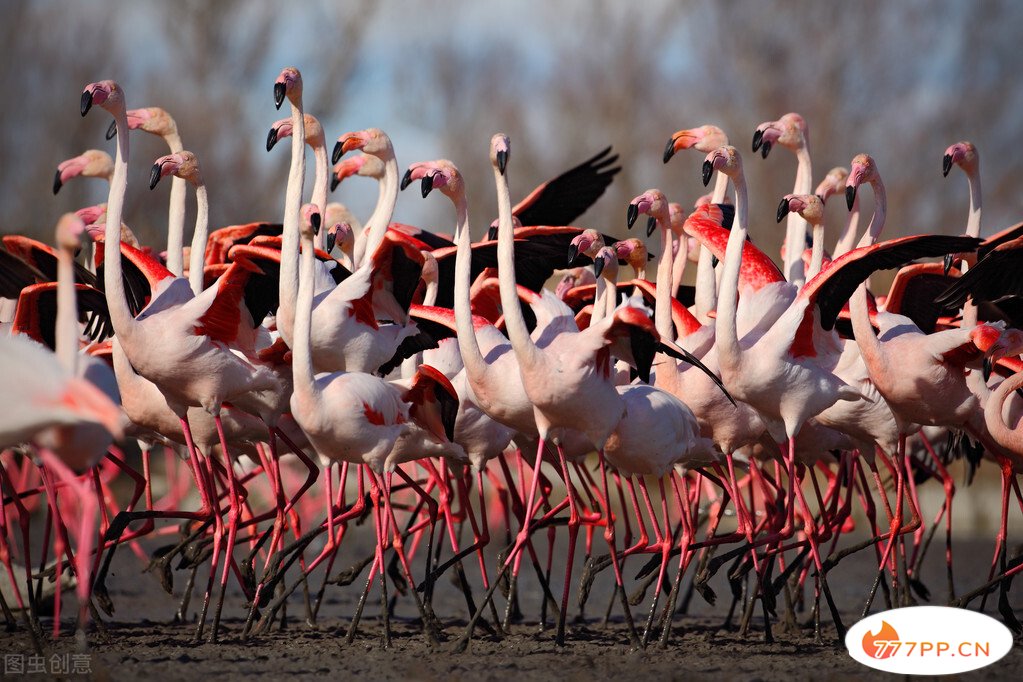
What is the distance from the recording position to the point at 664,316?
668 centimetres

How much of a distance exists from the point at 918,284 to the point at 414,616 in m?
3.34

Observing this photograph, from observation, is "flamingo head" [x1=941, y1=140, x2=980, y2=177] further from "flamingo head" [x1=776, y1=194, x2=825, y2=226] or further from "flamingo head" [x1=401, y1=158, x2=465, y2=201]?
"flamingo head" [x1=401, y1=158, x2=465, y2=201]

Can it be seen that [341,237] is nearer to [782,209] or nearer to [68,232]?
[782,209]

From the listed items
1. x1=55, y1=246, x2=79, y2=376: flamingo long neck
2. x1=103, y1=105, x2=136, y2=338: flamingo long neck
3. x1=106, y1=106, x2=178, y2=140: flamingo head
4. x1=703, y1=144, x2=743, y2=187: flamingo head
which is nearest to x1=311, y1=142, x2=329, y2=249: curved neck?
x1=106, y1=106, x2=178, y2=140: flamingo head

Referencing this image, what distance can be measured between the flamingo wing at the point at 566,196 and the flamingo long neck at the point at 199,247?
108 inches

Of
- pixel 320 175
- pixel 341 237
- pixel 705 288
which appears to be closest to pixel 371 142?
pixel 320 175

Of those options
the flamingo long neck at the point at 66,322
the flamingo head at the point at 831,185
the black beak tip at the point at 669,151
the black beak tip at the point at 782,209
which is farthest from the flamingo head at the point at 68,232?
the flamingo head at the point at 831,185

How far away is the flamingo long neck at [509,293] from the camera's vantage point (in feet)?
17.6

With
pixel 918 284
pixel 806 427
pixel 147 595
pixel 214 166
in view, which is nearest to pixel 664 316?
pixel 806 427

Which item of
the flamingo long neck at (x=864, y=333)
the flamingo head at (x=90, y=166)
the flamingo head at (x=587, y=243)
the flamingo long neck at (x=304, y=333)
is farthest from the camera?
the flamingo head at (x=90, y=166)

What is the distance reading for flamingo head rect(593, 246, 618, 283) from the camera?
5.81m

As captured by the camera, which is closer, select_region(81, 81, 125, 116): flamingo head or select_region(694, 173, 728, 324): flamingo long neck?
select_region(81, 81, 125, 116): flamingo head

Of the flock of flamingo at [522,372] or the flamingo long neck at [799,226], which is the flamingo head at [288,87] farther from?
the flamingo long neck at [799,226]

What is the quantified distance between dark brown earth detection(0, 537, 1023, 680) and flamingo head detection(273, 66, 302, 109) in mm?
2461
